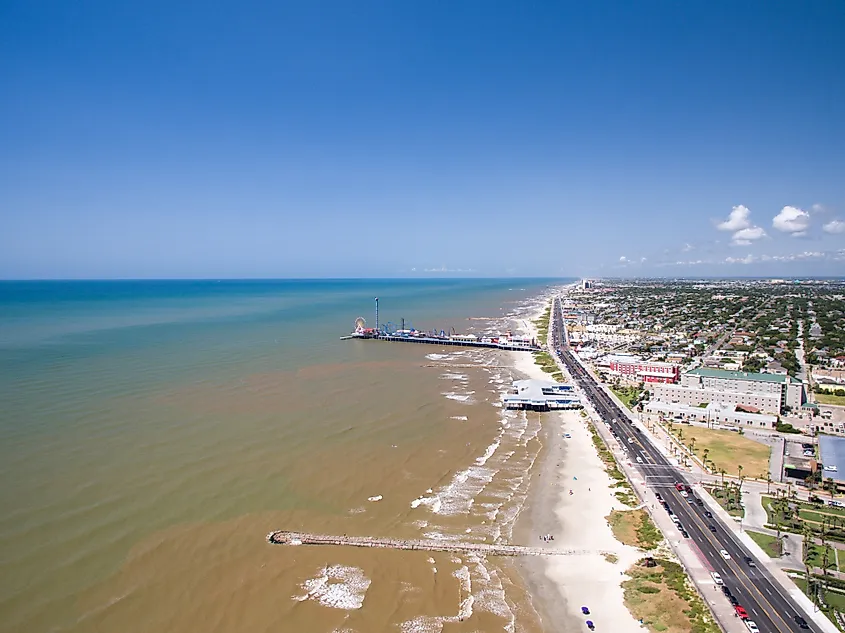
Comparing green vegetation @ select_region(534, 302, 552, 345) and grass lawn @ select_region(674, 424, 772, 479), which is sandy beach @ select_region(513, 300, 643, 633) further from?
green vegetation @ select_region(534, 302, 552, 345)

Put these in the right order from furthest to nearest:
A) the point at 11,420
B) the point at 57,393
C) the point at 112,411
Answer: the point at 57,393, the point at 112,411, the point at 11,420

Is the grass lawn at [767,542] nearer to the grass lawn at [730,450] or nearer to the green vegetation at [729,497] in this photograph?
the green vegetation at [729,497]

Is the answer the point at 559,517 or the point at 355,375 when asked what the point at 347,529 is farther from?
the point at 355,375

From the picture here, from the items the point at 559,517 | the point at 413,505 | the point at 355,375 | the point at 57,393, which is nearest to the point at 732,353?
the point at 355,375

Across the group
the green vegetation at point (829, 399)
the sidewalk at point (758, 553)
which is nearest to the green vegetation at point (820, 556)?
the sidewalk at point (758, 553)

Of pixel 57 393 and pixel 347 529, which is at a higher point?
pixel 57 393

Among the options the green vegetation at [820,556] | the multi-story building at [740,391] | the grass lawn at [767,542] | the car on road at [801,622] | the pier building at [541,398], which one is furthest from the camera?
the pier building at [541,398]
